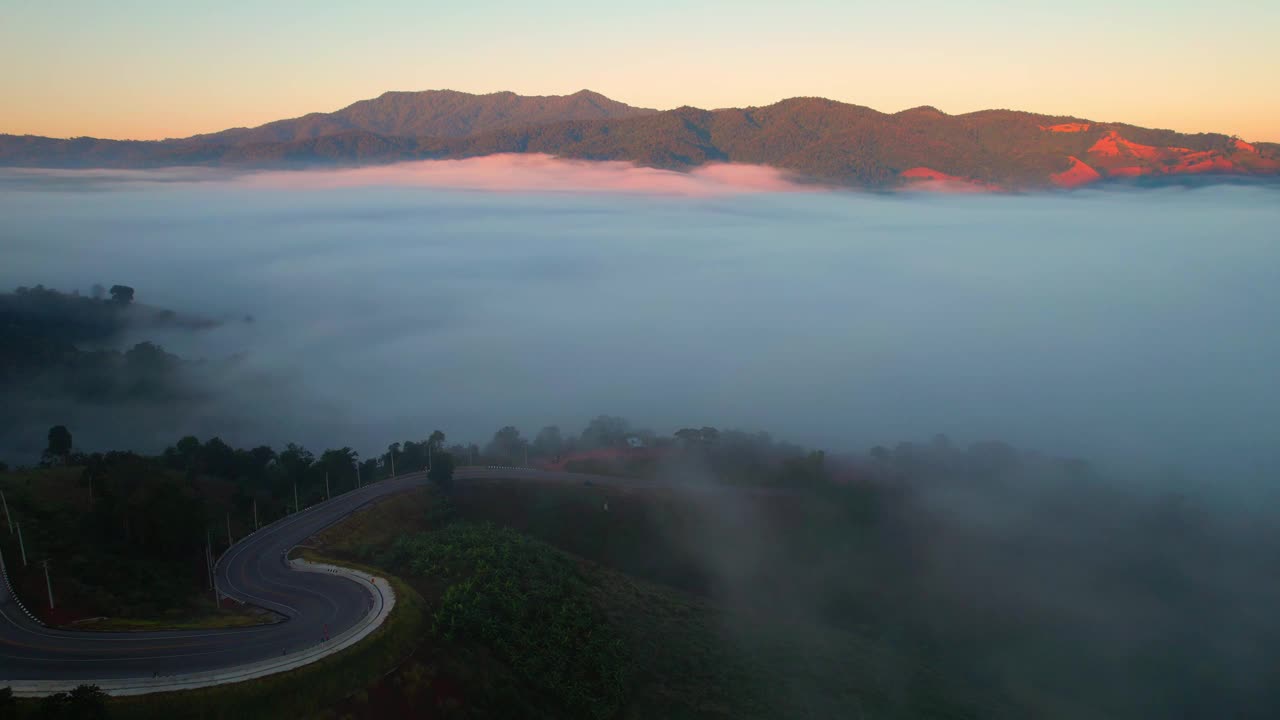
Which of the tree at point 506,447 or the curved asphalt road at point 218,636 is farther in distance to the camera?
the tree at point 506,447

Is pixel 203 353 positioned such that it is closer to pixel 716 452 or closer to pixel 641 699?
pixel 716 452

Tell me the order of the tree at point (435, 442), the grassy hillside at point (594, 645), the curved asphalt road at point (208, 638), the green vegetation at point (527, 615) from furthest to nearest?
1. the tree at point (435, 442)
2. the green vegetation at point (527, 615)
3. the grassy hillside at point (594, 645)
4. the curved asphalt road at point (208, 638)

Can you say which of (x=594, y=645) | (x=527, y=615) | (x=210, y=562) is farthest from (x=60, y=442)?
(x=594, y=645)

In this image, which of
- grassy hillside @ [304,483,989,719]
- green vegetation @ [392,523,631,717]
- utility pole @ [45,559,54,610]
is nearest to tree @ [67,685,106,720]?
grassy hillside @ [304,483,989,719]

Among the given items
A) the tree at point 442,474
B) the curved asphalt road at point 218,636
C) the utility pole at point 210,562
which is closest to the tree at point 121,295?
the tree at point 442,474

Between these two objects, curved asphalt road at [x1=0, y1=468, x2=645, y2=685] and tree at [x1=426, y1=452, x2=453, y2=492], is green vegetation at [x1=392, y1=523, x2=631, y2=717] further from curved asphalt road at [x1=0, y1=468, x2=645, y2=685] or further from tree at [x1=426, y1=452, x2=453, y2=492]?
tree at [x1=426, y1=452, x2=453, y2=492]

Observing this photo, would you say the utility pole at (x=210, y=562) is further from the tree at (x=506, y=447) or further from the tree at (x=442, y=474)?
the tree at (x=506, y=447)

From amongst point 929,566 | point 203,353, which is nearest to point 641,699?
point 929,566

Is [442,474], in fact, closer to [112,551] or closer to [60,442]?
[112,551]
